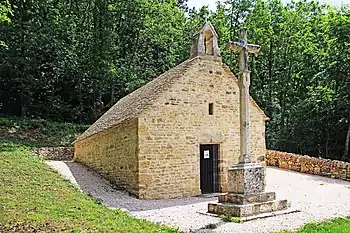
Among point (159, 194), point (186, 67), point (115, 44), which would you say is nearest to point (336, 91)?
point (186, 67)

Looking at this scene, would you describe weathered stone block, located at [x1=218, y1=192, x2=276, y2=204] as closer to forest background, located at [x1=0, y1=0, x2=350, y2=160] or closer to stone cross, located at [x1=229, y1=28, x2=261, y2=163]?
stone cross, located at [x1=229, y1=28, x2=261, y2=163]

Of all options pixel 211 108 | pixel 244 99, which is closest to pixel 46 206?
pixel 244 99

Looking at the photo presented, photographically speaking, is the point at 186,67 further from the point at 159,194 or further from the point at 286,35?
the point at 286,35

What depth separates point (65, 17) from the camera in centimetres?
3288

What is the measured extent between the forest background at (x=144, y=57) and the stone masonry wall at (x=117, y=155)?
12551 millimetres

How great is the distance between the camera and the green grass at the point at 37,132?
2436 cm

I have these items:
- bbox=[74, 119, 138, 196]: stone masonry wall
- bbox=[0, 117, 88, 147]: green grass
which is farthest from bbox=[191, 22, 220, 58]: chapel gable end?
bbox=[0, 117, 88, 147]: green grass

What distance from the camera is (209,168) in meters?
15.4

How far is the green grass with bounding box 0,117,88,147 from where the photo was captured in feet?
79.9

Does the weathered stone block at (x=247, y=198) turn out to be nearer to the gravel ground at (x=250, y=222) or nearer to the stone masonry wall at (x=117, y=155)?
the gravel ground at (x=250, y=222)

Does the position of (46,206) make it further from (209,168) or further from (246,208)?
(209,168)

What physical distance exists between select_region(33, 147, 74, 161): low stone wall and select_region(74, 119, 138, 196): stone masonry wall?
14.1 ft

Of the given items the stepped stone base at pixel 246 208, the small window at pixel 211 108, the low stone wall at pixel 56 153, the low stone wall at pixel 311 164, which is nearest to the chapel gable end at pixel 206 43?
the small window at pixel 211 108

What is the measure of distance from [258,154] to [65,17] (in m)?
23.0
